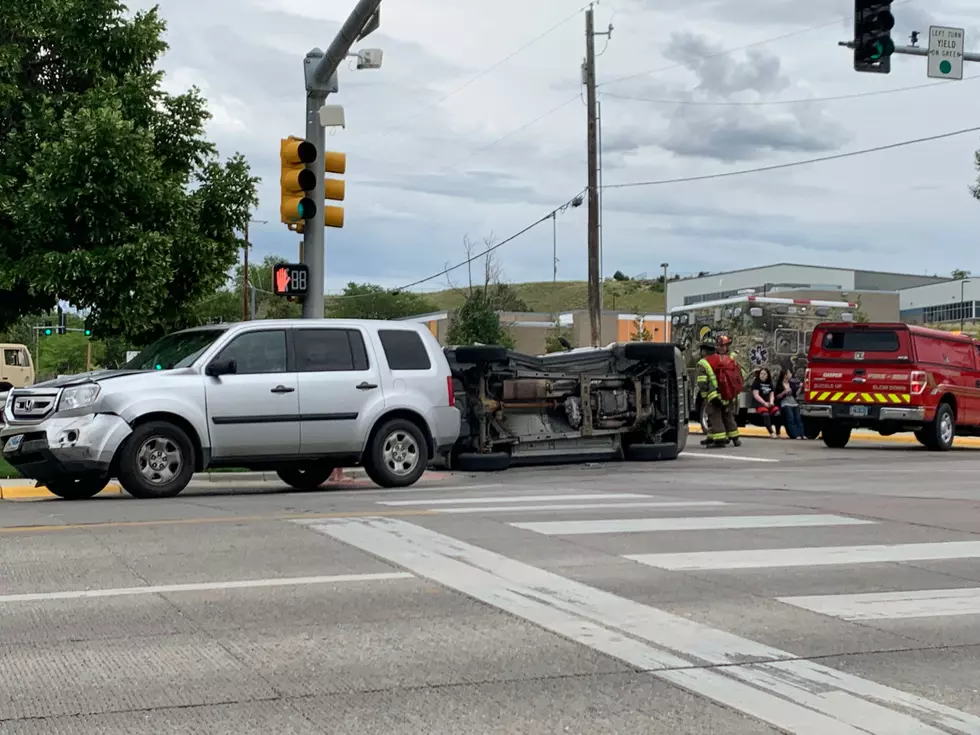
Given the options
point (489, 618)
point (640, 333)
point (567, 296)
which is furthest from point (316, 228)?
point (567, 296)

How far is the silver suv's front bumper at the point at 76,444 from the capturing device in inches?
477

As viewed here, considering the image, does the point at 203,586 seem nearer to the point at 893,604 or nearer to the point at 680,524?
the point at 893,604

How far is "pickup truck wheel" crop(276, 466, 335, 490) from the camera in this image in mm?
14960

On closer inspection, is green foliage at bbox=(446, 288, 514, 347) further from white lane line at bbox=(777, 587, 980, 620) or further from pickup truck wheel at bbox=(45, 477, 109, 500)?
white lane line at bbox=(777, 587, 980, 620)

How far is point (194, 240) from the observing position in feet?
76.1

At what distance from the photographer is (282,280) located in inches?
629

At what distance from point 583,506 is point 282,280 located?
249 inches

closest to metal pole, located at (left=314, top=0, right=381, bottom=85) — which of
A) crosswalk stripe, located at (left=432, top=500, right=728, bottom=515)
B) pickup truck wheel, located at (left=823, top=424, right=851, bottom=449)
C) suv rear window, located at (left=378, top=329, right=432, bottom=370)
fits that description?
suv rear window, located at (left=378, top=329, right=432, bottom=370)

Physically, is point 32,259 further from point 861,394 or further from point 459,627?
point 459,627

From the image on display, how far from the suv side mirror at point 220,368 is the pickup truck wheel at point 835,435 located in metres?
14.5

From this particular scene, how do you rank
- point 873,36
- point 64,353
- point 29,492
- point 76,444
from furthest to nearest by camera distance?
point 64,353 → point 873,36 → point 29,492 → point 76,444

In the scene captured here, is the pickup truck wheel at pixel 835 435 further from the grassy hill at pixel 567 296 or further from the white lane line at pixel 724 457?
the grassy hill at pixel 567 296

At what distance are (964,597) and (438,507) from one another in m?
4.85

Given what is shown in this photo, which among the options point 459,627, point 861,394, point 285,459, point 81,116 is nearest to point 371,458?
point 285,459
